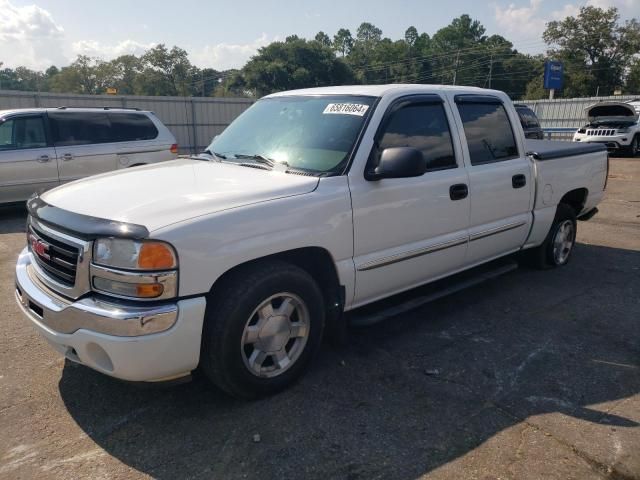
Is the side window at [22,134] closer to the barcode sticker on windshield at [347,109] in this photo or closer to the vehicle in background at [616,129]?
the barcode sticker on windshield at [347,109]

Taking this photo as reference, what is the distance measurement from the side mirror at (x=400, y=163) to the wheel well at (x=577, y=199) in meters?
3.24

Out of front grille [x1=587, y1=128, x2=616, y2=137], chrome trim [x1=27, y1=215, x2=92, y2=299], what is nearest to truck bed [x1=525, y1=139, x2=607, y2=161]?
chrome trim [x1=27, y1=215, x2=92, y2=299]

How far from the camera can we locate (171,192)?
3.06 meters

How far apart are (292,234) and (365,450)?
4.12 ft

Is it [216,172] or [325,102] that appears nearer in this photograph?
[216,172]

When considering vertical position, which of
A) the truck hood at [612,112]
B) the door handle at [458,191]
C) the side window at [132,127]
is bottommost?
the door handle at [458,191]

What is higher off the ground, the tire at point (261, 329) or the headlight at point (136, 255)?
the headlight at point (136, 255)

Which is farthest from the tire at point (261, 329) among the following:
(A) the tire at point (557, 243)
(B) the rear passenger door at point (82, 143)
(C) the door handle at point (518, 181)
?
(B) the rear passenger door at point (82, 143)

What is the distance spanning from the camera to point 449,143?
412cm

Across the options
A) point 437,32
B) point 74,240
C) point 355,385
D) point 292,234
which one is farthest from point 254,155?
point 437,32

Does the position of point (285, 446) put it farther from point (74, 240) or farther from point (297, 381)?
point (74, 240)

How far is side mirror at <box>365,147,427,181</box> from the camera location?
10.7 feet

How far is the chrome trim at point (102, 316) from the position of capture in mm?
2546

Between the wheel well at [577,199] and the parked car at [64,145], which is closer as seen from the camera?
the wheel well at [577,199]
